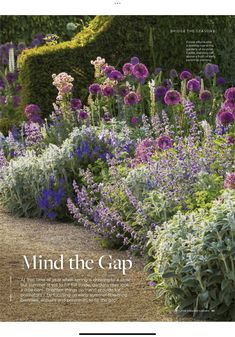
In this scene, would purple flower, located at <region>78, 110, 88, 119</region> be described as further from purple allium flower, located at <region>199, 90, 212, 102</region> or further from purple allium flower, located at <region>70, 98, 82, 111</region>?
purple allium flower, located at <region>199, 90, 212, 102</region>

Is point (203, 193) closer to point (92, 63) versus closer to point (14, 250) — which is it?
point (14, 250)

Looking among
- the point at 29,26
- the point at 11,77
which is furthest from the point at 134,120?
the point at 29,26

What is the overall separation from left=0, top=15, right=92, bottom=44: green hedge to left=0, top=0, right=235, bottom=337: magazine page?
2017 mm

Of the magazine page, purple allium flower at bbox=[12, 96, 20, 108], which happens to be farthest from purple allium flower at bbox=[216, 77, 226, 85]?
purple allium flower at bbox=[12, 96, 20, 108]

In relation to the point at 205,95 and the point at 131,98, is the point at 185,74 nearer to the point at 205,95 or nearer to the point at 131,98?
the point at 205,95

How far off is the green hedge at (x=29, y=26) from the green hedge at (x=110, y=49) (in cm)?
265

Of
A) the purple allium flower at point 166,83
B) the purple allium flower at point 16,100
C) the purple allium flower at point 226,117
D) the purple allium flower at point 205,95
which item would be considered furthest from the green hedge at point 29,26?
the purple allium flower at point 226,117

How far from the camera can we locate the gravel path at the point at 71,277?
16.3 feet

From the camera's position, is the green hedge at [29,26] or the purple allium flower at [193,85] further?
the green hedge at [29,26]

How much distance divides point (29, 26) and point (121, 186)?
657cm

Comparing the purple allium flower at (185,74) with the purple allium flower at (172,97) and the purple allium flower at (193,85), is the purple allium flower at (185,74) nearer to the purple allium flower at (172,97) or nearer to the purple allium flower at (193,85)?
the purple allium flower at (193,85)

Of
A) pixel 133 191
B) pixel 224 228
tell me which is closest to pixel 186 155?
pixel 133 191
